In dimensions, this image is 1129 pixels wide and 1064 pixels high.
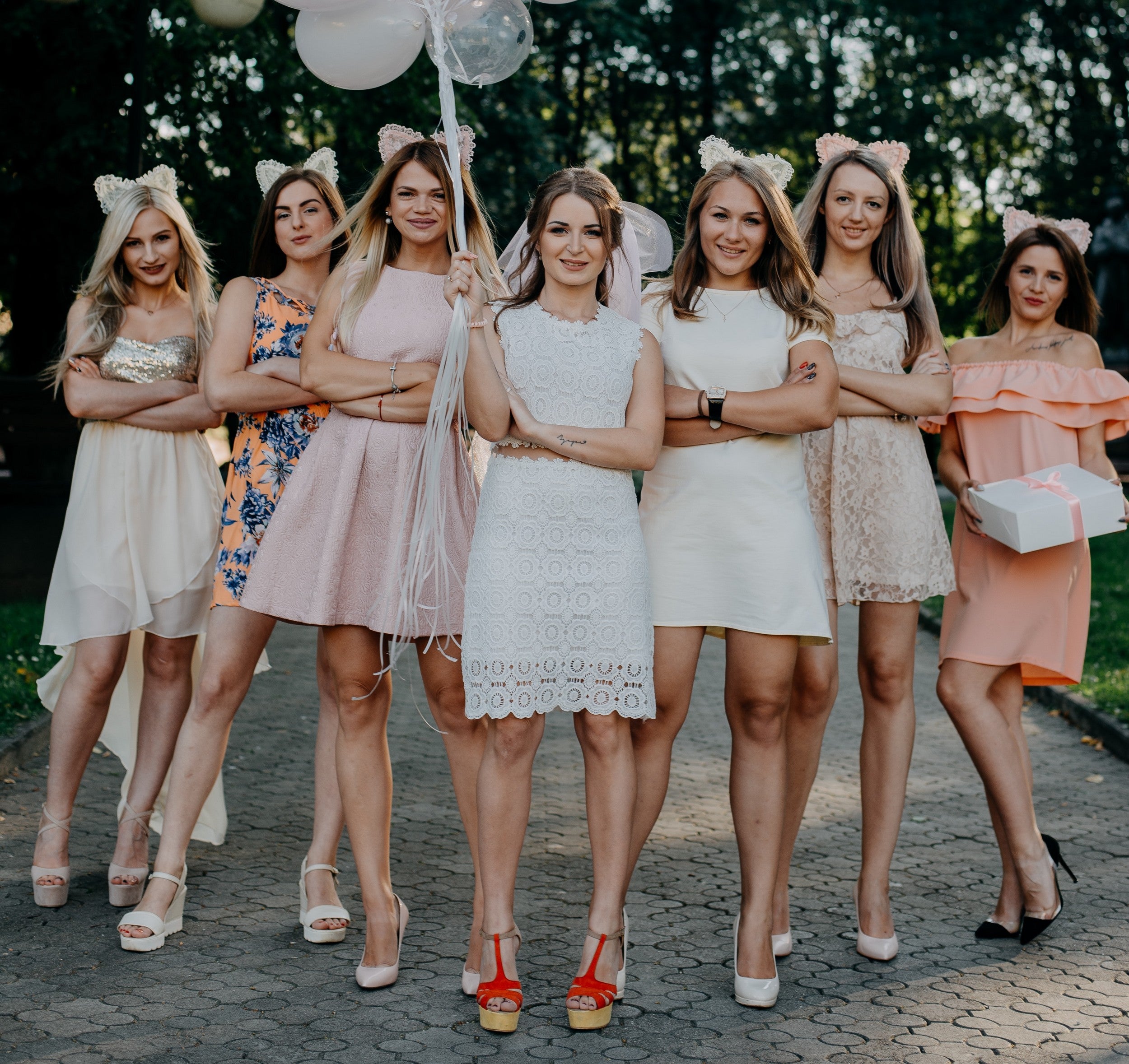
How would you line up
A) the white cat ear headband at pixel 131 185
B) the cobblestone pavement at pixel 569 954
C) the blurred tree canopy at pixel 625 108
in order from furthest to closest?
the blurred tree canopy at pixel 625 108, the white cat ear headband at pixel 131 185, the cobblestone pavement at pixel 569 954

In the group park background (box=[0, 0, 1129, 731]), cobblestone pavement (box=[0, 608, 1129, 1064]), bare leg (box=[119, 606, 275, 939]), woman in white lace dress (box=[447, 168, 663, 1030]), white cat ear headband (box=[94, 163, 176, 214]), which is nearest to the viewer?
cobblestone pavement (box=[0, 608, 1129, 1064])

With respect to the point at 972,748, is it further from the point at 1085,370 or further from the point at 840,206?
the point at 840,206

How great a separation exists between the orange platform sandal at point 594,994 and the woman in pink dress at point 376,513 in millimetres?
364

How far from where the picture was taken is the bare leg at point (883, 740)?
13.9ft

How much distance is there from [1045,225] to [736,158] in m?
1.33

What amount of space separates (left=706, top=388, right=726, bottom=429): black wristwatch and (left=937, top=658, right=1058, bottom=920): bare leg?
4.53 ft

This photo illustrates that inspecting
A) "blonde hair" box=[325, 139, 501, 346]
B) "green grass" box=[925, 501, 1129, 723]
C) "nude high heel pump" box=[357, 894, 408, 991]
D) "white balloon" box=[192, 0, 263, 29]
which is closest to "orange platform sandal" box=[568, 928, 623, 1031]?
"nude high heel pump" box=[357, 894, 408, 991]

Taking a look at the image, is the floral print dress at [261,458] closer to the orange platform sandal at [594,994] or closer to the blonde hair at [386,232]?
the blonde hair at [386,232]

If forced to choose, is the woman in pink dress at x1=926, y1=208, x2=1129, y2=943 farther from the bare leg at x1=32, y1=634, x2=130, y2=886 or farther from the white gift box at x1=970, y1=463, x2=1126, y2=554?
the bare leg at x1=32, y1=634, x2=130, y2=886

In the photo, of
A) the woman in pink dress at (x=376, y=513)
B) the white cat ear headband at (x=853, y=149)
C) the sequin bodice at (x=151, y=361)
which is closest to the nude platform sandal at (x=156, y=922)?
the woman in pink dress at (x=376, y=513)

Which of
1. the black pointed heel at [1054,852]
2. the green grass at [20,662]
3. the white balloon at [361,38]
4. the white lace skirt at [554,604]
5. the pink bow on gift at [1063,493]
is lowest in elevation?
the green grass at [20,662]


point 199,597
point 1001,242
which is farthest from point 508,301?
point 1001,242

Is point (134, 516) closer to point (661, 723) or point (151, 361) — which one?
point (151, 361)

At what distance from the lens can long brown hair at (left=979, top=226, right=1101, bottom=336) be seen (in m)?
4.68
